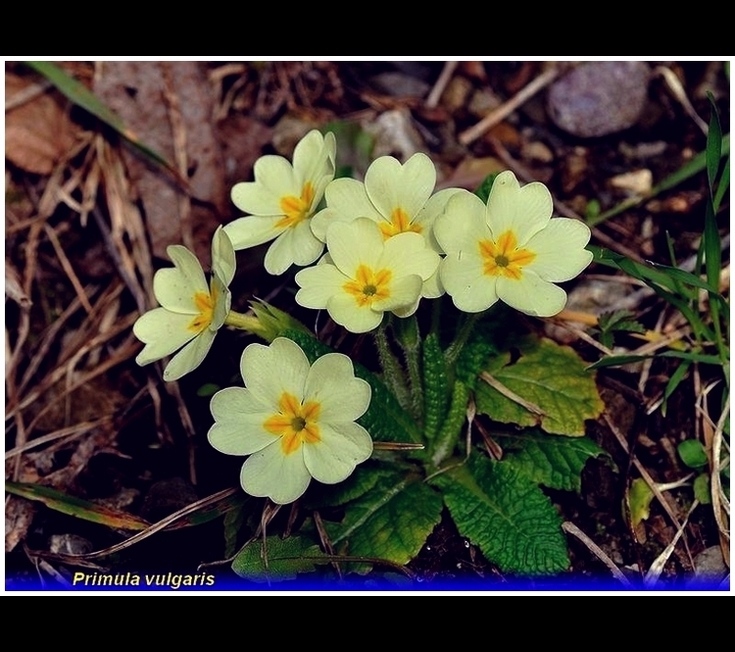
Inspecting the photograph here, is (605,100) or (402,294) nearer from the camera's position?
(402,294)

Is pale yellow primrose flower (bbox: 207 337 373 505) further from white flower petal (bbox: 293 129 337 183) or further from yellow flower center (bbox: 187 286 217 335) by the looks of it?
white flower petal (bbox: 293 129 337 183)

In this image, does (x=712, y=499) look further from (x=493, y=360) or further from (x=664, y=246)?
(x=664, y=246)

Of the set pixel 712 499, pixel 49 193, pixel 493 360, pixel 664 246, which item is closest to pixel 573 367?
pixel 493 360

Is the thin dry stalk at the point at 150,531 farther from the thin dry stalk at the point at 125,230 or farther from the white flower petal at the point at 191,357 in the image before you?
the thin dry stalk at the point at 125,230

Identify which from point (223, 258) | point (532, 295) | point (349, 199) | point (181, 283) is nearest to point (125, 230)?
point (181, 283)

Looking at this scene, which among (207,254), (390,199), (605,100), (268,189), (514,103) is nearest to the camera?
(390,199)

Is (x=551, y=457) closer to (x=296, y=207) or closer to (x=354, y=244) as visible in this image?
(x=354, y=244)

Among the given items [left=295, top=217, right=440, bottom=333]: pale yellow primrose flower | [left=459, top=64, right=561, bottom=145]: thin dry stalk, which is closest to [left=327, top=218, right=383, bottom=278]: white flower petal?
[left=295, top=217, right=440, bottom=333]: pale yellow primrose flower
